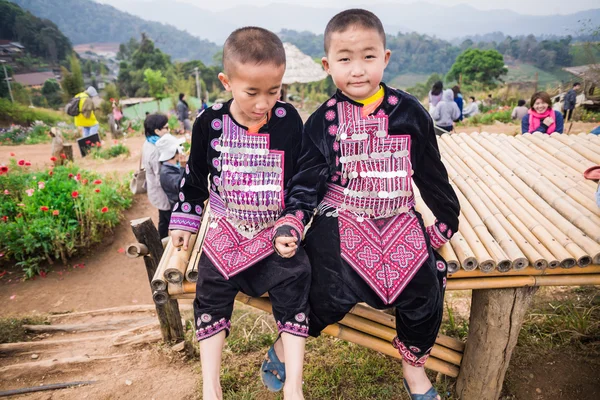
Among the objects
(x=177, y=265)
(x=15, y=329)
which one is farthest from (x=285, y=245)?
(x=15, y=329)

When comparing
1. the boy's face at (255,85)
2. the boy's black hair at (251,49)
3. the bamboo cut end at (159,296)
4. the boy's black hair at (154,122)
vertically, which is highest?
the boy's black hair at (251,49)

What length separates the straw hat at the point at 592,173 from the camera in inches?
101

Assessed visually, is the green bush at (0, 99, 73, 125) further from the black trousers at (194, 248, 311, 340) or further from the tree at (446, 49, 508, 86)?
the tree at (446, 49, 508, 86)

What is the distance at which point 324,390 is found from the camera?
2.47 meters

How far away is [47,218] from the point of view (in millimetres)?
4609

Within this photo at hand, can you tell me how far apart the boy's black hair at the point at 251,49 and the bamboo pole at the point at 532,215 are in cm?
160

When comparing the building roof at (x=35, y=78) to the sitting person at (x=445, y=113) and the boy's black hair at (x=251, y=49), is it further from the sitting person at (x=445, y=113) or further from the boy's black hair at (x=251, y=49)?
the boy's black hair at (x=251, y=49)

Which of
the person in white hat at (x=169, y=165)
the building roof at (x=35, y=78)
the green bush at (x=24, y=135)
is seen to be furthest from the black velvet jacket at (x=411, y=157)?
the building roof at (x=35, y=78)

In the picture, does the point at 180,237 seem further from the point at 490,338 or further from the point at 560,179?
the point at 560,179

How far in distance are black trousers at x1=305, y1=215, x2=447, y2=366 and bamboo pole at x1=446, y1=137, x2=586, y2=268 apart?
0.62 meters

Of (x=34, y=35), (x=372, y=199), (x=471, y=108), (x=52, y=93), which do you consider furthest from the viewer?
(x=34, y=35)

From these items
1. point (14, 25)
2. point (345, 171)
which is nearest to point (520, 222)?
point (345, 171)

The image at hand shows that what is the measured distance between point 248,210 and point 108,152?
8073mm

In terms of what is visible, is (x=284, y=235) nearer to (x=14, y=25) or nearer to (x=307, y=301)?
(x=307, y=301)
